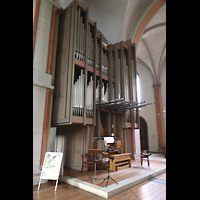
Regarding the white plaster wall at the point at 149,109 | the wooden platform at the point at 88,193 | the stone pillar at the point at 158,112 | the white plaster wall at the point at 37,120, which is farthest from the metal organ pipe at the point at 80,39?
the white plaster wall at the point at 149,109

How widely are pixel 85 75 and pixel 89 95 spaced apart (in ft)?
2.47

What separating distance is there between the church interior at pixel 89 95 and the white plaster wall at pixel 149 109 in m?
5.48

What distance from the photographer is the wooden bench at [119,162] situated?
19.4ft

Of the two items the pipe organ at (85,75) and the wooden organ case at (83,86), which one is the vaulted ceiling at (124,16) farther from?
the wooden organ case at (83,86)

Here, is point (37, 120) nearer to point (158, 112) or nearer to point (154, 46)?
point (158, 112)

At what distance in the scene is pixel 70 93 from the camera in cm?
535

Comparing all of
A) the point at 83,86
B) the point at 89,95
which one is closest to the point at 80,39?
the point at 83,86

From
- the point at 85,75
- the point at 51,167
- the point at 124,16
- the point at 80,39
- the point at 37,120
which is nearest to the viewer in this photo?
the point at 51,167

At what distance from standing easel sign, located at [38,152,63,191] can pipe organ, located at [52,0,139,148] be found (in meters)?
1.11

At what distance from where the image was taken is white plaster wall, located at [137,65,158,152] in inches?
542

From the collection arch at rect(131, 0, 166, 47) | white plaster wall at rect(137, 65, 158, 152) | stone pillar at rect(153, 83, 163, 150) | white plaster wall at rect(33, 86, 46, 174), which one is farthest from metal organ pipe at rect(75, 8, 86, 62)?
white plaster wall at rect(137, 65, 158, 152)

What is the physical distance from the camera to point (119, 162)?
6.38 metres
